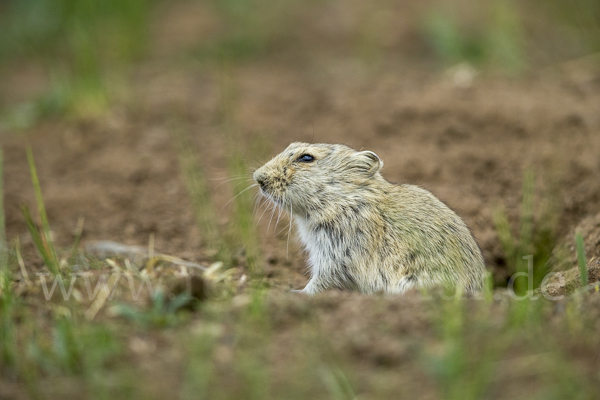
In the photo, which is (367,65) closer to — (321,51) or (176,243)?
(321,51)

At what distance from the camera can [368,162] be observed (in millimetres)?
4082

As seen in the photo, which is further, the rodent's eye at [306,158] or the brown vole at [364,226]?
the rodent's eye at [306,158]

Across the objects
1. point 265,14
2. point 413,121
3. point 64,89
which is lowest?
point 413,121

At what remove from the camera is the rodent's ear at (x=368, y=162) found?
4.06m

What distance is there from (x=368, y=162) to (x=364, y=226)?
0.48m

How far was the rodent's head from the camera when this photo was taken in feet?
13.0

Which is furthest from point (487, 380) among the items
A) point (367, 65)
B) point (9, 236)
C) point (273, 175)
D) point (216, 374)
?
point (367, 65)

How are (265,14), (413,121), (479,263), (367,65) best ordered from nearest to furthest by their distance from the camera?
A: (479,263)
(413,121)
(367,65)
(265,14)

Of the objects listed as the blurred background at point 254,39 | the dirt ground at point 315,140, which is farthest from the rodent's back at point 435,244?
the blurred background at point 254,39

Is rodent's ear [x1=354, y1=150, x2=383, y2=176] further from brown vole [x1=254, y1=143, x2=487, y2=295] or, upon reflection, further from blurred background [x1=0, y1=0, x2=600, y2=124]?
blurred background [x1=0, y1=0, x2=600, y2=124]

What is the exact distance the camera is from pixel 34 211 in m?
5.29

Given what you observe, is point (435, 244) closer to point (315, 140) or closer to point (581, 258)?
point (581, 258)

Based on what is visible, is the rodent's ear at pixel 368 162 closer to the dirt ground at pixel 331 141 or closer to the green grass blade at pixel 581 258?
the dirt ground at pixel 331 141

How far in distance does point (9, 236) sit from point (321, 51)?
16.7 ft
